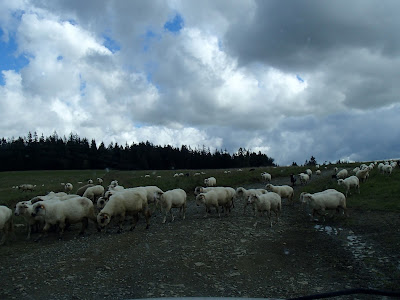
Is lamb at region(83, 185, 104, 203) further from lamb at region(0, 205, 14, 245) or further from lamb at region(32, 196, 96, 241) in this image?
lamb at region(0, 205, 14, 245)

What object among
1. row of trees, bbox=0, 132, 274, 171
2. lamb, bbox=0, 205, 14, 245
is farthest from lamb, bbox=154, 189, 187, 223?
row of trees, bbox=0, 132, 274, 171

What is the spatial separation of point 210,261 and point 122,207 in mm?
6899

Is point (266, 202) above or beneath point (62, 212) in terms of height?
above

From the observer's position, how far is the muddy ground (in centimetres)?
811

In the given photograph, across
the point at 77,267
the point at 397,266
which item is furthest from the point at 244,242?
the point at 77,267

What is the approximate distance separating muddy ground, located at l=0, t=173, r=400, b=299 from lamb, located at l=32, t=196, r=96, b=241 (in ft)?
2.26

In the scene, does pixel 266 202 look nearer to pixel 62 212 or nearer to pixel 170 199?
pixel 170 199

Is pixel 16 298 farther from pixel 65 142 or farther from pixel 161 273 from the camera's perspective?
pixel 65 142

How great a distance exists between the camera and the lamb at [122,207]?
15.4m

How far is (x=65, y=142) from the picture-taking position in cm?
11806

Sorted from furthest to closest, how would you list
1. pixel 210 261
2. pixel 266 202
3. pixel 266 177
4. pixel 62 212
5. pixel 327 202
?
pixel 266 177, pixel 327 202, pixel 266 202, pixel 62 212, pixel 210 261

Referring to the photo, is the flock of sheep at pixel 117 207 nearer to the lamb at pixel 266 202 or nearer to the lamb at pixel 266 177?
the lamb at pixel 266 202

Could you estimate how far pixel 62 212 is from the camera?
1490cm

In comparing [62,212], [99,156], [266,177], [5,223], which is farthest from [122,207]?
[99,156]
